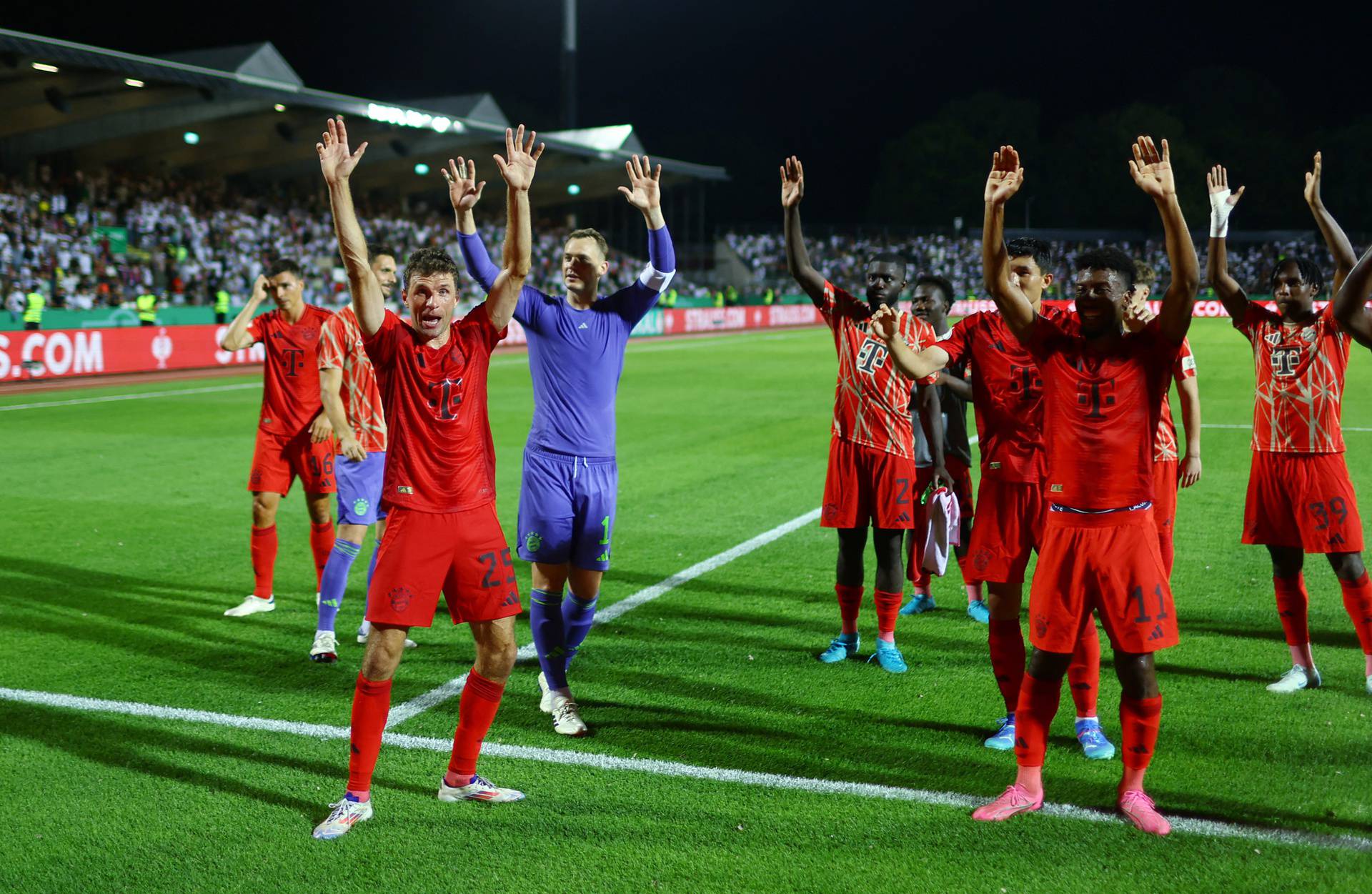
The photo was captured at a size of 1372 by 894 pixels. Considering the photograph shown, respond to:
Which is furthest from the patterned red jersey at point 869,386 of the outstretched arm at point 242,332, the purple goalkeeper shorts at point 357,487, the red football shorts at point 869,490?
the outstretched arm at point 242,332

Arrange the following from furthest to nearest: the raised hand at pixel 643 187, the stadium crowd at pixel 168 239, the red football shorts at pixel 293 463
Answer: the stadium crowd at pixel 168 239
the red football shorts at pixel 293 463
the raised hand at pixel 643 187

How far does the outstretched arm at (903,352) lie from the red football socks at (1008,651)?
109 centimetres

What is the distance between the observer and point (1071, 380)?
4.02 meters

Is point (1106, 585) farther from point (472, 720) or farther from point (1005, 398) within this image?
point (472, 720)

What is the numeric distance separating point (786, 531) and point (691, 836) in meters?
5.37

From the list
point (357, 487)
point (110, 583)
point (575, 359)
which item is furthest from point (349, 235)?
point (110, 583)

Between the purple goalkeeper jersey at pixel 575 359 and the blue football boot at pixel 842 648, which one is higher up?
the purple goalkeeper jersey at pixel 575 359

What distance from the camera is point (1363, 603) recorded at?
5.47m

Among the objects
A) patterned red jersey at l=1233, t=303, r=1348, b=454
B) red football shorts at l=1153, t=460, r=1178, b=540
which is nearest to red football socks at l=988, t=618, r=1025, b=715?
red football shorts at l=1153, t=460, r=1178, b=540

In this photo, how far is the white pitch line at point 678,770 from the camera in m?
3.99

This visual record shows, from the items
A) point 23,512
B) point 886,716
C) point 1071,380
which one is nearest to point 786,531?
point 886,716

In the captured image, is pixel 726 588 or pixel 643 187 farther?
pixel 726 588

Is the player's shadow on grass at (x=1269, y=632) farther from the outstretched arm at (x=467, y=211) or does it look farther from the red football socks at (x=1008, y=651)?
the outstretched arm at (x=467, y=211)

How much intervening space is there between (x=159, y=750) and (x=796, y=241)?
12.0ft
